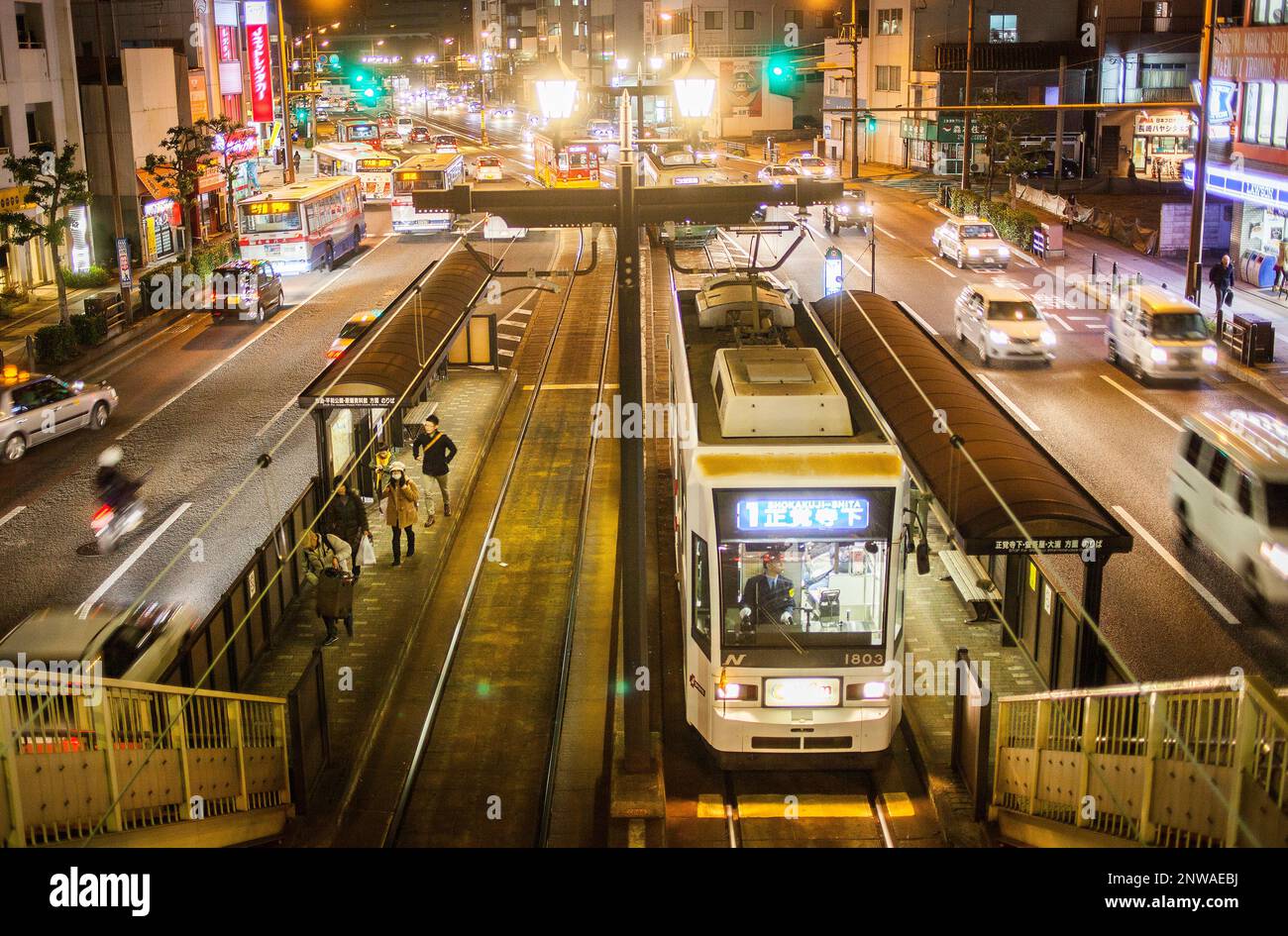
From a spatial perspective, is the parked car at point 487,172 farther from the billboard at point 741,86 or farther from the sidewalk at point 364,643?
the sidewalk at point 364,643

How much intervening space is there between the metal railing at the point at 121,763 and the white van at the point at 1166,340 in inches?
888

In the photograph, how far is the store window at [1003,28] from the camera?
2803 inches

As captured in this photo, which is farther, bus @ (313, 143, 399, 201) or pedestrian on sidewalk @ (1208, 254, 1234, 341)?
bus @ (313, 143, 399, 201)

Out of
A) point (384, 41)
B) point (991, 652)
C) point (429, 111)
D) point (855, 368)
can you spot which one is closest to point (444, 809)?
point (991, 652)

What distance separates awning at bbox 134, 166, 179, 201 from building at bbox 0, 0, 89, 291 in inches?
96.4

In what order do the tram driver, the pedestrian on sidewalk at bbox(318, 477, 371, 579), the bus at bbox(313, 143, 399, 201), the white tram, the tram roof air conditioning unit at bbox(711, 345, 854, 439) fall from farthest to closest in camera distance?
the bus at bbox(313, 143, 399, 201) → the pedestrian on sidewalk at bbox(318, 477, 371, 579) → the tram roof air conditioning unit at bbox(711, 345, 854, 439) → the tram driver → the white tram

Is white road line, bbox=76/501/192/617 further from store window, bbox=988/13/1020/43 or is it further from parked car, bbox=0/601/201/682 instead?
store window, bbox=988/13/1020/43

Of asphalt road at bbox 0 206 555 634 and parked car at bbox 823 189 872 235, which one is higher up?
parked car at bbox 823 189 872 235

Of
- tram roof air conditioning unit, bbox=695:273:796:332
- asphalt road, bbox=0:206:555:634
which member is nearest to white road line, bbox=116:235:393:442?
asphalt road, bbox=0:206:555:634

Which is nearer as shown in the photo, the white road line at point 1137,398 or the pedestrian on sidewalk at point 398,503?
the pedestrian on sidewalk at point 398,503

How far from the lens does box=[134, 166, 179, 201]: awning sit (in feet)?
153

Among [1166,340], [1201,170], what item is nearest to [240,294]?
[1166,340]

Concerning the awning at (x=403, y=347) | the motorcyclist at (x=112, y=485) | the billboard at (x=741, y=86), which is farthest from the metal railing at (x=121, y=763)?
the billboard at (x=741, y=86)

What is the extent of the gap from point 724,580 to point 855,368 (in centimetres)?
825
